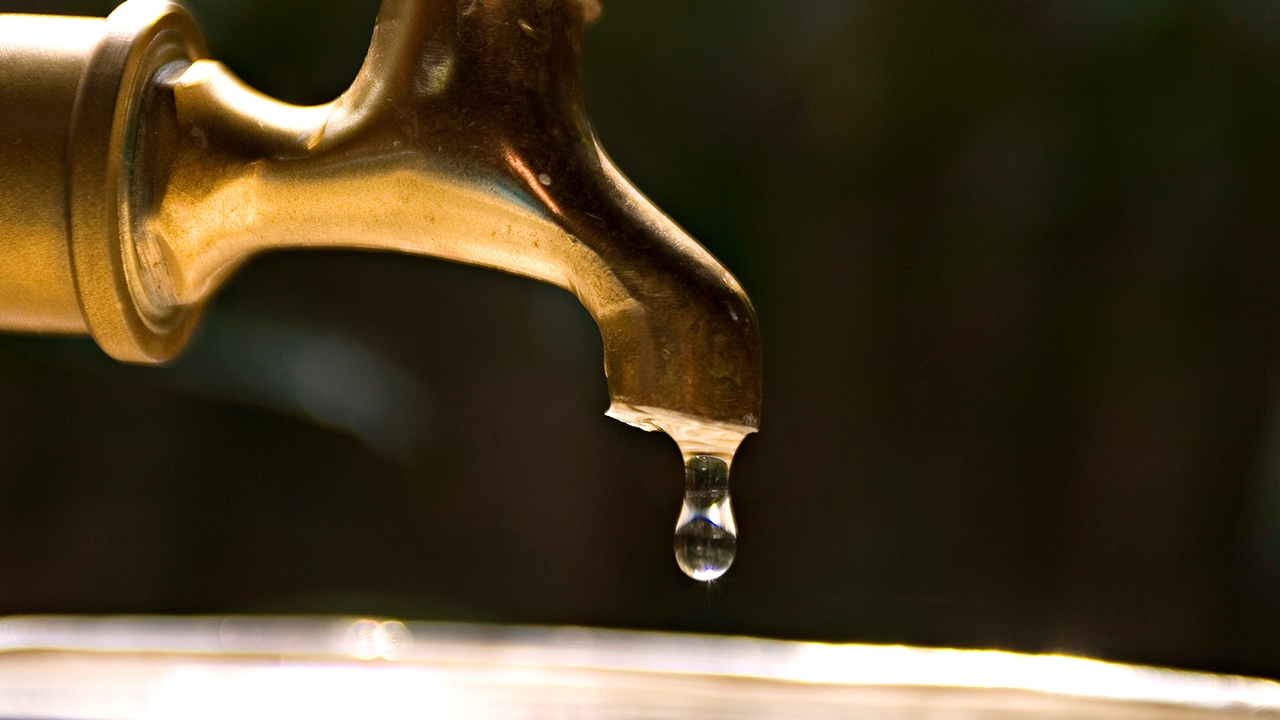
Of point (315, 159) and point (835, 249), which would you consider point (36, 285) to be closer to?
point (315, 159)

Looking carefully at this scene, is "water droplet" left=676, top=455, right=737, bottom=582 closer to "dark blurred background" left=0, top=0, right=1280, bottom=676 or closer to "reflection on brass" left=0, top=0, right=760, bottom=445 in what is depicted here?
"reflection on brass" left=0, top=0, right=760, bottom=445

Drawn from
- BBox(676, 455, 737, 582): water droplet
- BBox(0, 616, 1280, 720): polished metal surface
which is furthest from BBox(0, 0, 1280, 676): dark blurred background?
BBox(676, 455, 737, 582): water droplet

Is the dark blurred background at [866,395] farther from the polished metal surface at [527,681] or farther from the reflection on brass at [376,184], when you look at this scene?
the reflection on brass at [376,184]

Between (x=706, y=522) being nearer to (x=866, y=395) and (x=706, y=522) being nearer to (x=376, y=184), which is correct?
(x=376, y=184)

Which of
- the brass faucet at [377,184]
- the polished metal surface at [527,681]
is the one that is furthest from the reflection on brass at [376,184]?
the polished metal surface at [527,681]

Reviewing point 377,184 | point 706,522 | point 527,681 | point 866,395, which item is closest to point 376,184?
point 377,184

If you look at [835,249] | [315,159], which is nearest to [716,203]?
[835,249]
